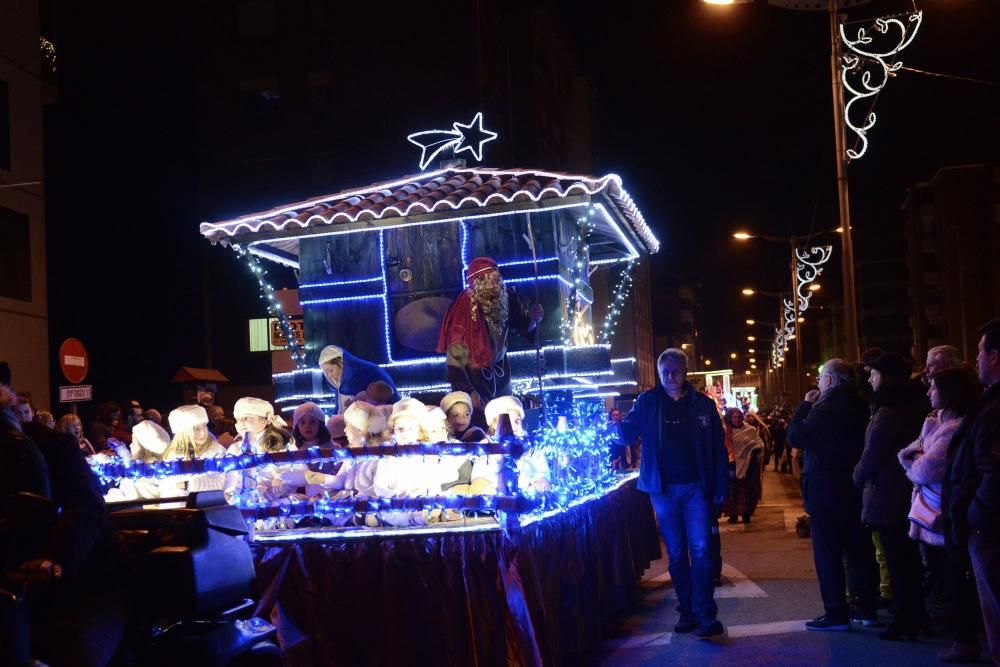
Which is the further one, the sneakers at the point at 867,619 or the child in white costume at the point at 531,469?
the sneakers at the point at 867,619

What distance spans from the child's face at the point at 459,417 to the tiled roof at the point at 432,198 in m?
4.14

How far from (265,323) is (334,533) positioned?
33718 mm

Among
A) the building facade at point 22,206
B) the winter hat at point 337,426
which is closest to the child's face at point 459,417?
the winter hat at point 337,426

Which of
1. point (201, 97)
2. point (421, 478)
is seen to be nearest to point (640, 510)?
point (421, 478)

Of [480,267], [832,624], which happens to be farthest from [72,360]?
[832,624]

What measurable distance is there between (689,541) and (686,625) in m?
0.79

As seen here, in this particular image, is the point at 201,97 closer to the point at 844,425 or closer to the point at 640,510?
the point at 640,510

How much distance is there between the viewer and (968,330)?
71250 mm

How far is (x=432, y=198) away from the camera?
13.3 m

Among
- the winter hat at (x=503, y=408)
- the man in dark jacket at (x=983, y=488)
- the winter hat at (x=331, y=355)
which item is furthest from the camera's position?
the winter hat at (x=331, y=355)

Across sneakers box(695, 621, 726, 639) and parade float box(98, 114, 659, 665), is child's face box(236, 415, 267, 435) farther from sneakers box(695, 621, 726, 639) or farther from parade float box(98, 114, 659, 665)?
sneakers box(695, 621, 726, 639)

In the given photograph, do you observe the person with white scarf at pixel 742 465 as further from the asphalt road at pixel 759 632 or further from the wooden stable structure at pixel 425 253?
the wooden stable structure at pixel 425 253

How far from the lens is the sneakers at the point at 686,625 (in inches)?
360

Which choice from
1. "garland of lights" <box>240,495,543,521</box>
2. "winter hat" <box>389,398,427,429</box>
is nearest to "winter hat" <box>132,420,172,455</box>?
"winter hat" <box>389,398,427,429</box>
